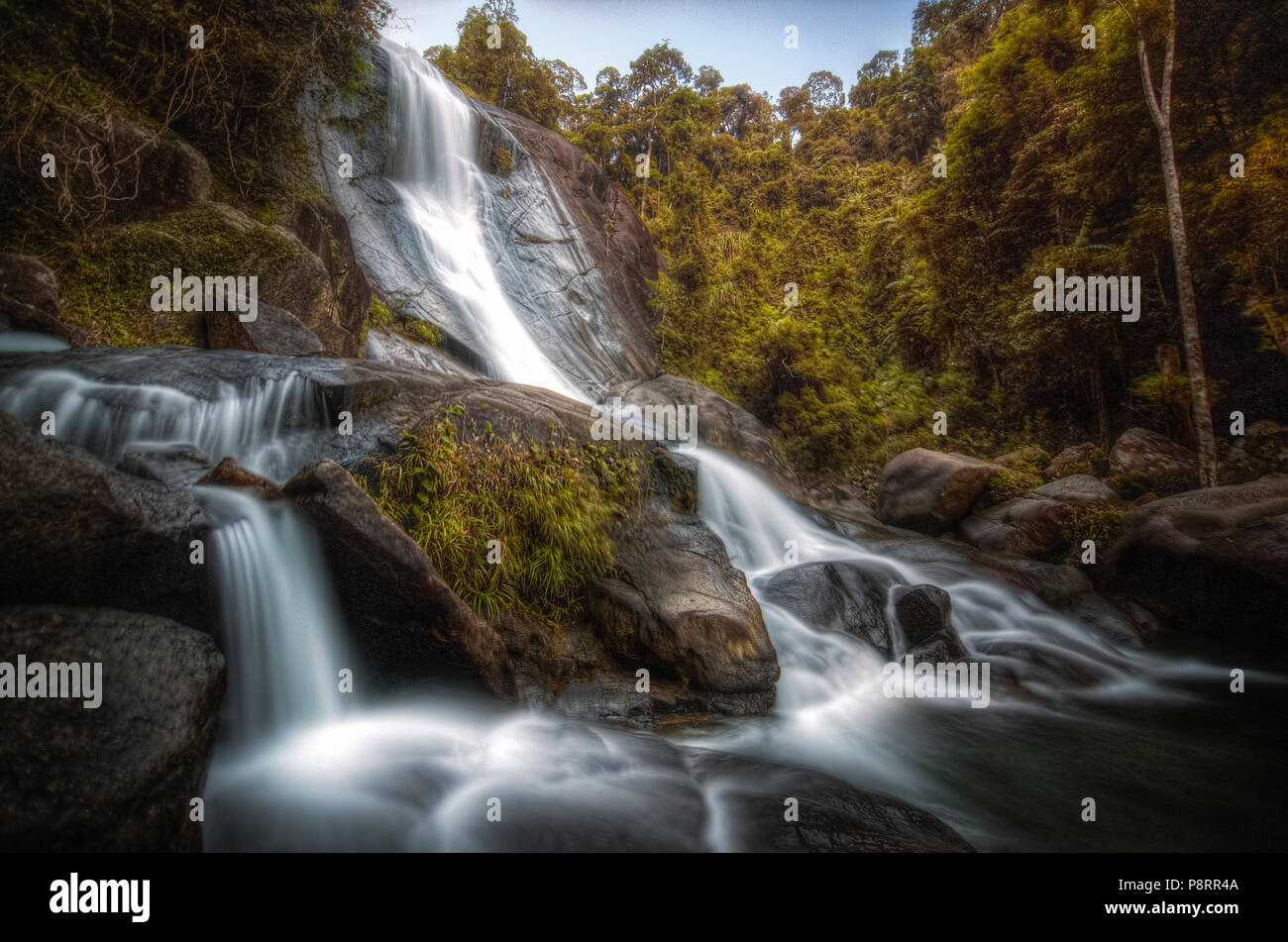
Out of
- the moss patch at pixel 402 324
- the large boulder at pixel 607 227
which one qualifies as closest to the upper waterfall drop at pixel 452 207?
the moss patch at pixel 402 324

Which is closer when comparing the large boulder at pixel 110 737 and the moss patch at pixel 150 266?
the large boulder at pixel 110 737

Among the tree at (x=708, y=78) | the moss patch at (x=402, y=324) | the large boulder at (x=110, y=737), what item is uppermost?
the tree at (x=708, y=78)

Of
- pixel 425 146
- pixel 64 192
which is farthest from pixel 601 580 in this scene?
pixel 425 146

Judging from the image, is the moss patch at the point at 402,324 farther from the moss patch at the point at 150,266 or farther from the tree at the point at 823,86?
the tree at the point at 823,86

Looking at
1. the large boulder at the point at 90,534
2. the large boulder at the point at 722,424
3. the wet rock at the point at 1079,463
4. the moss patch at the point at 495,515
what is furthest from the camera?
the large boulder at the point at 722,424

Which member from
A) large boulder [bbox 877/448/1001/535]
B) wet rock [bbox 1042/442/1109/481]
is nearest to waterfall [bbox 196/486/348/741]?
large boulder [bbox 877/448/1001/535]

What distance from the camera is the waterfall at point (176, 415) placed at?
437cm

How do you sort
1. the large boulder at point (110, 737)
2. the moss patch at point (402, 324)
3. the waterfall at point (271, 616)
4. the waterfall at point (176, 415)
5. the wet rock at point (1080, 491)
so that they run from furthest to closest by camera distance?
the moss patch at point (402, 324)
the wet rock at point (1080, 491)
the waterfall at point (176, 415)
the waterfall at point (271, 616)
the large boulder at point (110, 737)

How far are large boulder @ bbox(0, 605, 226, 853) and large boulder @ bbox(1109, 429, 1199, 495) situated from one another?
12.3 meters

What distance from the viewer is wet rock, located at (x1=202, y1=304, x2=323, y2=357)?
21.7ft

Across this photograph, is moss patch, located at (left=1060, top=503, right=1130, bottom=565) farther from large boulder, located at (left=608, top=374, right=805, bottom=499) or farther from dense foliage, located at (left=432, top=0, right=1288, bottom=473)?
large boulder, located at (left=608, top=374, right=805, bottom=499)

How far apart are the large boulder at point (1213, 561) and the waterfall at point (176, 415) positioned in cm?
974

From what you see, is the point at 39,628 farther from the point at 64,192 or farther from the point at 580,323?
the point at 580,323

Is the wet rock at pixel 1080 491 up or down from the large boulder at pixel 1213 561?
up
